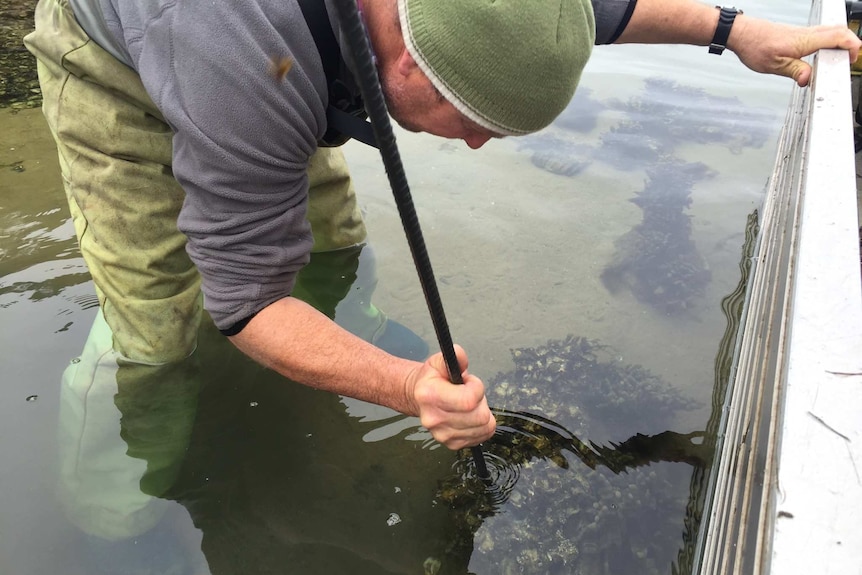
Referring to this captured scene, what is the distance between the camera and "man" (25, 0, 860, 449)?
4.43 ft

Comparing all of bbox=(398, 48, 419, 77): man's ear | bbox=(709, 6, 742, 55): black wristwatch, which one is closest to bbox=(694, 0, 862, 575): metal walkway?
bbox=(709, 6, 742, 55): black wristwatch

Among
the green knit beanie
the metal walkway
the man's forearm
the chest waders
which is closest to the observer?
the metal walkway

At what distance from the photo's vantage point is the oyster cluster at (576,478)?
1.94 m

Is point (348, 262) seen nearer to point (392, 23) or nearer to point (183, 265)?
point (183, 265)

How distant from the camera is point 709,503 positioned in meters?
1.79

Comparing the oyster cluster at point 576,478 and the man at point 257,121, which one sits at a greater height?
the man at point 257,121

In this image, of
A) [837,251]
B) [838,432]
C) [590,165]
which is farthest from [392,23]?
[590,165]

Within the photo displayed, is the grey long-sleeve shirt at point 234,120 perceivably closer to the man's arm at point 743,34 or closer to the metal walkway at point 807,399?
the metal walkway at point 807,399

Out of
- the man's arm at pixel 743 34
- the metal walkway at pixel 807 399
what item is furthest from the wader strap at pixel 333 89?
the man's arm at pixel 743 34

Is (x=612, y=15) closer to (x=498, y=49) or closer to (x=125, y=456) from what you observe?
(x=498, y=49)

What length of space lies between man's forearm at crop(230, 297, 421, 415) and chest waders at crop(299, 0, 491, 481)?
164 millimetres

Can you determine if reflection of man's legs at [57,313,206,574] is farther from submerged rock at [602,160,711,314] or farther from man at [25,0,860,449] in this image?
submerged rock at [602,160,711,314]

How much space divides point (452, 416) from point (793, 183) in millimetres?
1228

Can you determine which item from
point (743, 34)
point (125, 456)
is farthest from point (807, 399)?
point (125, 456)
